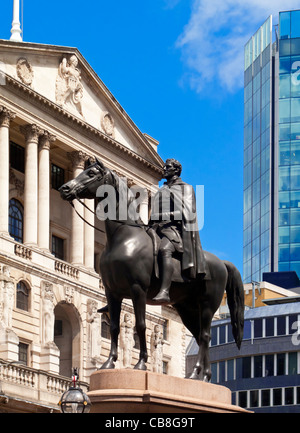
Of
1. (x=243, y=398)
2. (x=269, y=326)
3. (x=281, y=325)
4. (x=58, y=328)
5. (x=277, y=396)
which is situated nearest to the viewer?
(x=58, y=328)

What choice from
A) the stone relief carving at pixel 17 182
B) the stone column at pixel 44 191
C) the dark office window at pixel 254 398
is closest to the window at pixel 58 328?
the stone column at pixel 44 191

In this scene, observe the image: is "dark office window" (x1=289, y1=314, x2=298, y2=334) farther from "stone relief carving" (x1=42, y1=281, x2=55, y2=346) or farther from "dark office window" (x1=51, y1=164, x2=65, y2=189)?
"stone relief carving" (x1=42, y1=281, x2=55, y2=346)

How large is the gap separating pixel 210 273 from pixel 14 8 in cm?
5925

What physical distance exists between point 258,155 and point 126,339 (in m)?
92.1

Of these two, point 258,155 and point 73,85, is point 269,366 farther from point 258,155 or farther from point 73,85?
point 258,155

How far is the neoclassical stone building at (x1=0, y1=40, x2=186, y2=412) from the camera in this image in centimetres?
6700

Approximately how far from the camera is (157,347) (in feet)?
269

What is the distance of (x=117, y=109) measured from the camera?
79.9m

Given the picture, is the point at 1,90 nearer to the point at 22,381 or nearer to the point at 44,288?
the point at 44,288

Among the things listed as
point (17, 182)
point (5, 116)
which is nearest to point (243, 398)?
point (17, 182)

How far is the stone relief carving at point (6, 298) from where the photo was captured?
65750 mm

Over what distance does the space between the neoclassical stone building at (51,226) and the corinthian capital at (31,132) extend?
6 centimetres

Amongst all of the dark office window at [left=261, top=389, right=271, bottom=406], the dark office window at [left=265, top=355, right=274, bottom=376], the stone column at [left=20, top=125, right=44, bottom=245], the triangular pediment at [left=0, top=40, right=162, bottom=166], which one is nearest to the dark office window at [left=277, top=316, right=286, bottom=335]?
the dark office window at [left=265, top=355, right=274, bottom=376]

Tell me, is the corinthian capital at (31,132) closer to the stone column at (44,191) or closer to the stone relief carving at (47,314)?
the stone column at (44,191)
